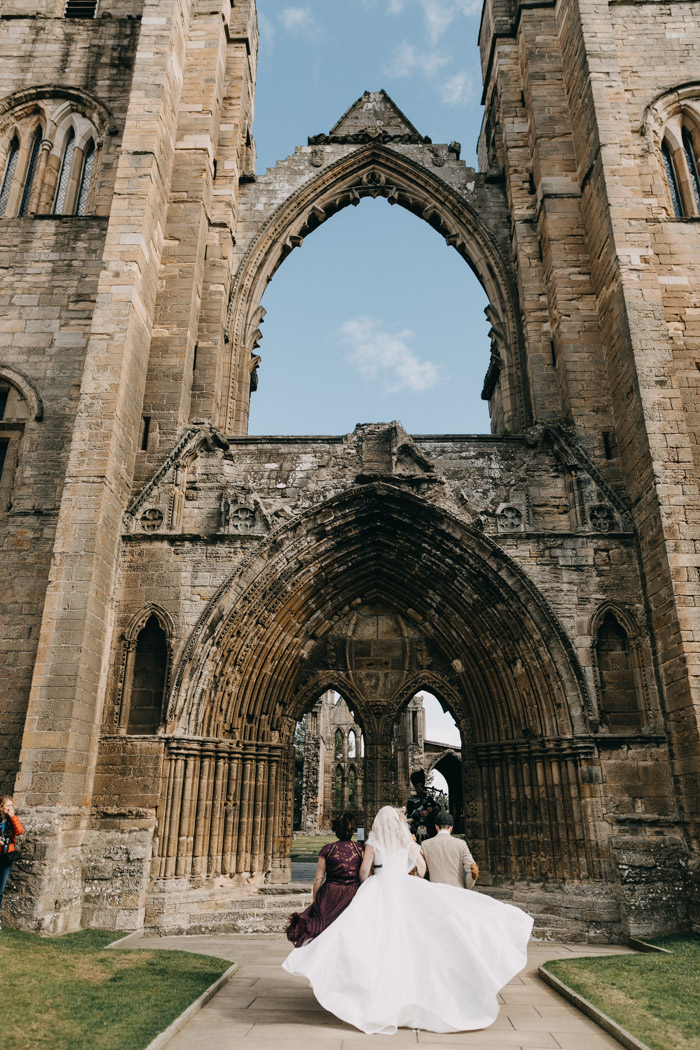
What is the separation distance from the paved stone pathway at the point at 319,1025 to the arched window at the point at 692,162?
38.3ft

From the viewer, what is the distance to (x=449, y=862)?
18.4 ft

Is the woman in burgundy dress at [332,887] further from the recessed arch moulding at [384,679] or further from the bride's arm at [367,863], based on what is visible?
the recessed arch moulding at [384,679]

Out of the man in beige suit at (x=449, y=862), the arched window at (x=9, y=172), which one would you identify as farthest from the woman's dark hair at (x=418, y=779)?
the arched window at (x=9, y=172)

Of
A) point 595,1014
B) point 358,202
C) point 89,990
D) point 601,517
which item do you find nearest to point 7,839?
point 89,990

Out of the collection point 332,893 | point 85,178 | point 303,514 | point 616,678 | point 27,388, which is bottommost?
point 332,893

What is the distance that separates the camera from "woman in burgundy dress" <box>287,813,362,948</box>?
503 centimetres

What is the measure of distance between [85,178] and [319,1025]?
1338 centimetres

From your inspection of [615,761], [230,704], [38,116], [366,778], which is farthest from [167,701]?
[38,116]

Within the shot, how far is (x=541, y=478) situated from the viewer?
10.5 m

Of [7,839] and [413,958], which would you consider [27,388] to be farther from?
[413,958]

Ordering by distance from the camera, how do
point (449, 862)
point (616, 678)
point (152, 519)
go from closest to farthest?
point (449, 862) < point (616, 678) < point (152, 519)

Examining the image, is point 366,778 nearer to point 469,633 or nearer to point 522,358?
point 469,633

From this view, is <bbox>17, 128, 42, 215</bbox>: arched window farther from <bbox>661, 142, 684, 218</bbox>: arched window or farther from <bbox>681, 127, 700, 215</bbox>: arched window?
<bbox>681, 127, 700, 215</bbox>: arched window

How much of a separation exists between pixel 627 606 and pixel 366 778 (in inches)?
182
